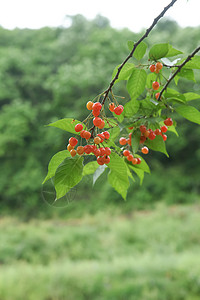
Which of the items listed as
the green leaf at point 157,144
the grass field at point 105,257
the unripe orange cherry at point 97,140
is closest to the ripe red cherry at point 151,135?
the green leaf at point 157,144

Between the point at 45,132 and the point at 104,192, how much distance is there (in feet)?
6.75

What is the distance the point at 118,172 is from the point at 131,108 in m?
0.10

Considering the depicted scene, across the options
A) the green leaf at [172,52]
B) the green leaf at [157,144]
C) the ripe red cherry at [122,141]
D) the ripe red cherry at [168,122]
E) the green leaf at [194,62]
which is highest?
the green leaf at [172,52]

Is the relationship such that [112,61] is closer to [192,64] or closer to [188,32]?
[188,32]

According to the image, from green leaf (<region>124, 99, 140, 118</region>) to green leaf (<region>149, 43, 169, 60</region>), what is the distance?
0.06m

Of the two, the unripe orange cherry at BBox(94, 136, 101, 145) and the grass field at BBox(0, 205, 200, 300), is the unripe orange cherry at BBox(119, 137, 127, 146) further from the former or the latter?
the grass field at BBox(0, 205, 200, 300)

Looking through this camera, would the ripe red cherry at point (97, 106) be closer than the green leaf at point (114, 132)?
Yes

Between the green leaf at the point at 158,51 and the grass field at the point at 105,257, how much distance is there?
2233mm

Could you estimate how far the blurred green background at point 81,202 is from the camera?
252 cm

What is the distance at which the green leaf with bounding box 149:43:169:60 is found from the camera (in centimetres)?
36

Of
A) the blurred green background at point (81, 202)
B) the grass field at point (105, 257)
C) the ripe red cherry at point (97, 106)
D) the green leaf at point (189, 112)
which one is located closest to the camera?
the ripe red cherry at point (97, 106)

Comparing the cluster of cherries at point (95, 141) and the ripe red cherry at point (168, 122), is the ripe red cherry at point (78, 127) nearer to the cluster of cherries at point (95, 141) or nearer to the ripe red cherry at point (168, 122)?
the cluster of cherries at point (95, 141)

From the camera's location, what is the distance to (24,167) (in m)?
6.63

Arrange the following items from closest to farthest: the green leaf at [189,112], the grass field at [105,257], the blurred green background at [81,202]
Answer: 1. the green leaf at [189,112]
2. the grass field at [105,257]
3. the blurred green background at [81,202]
